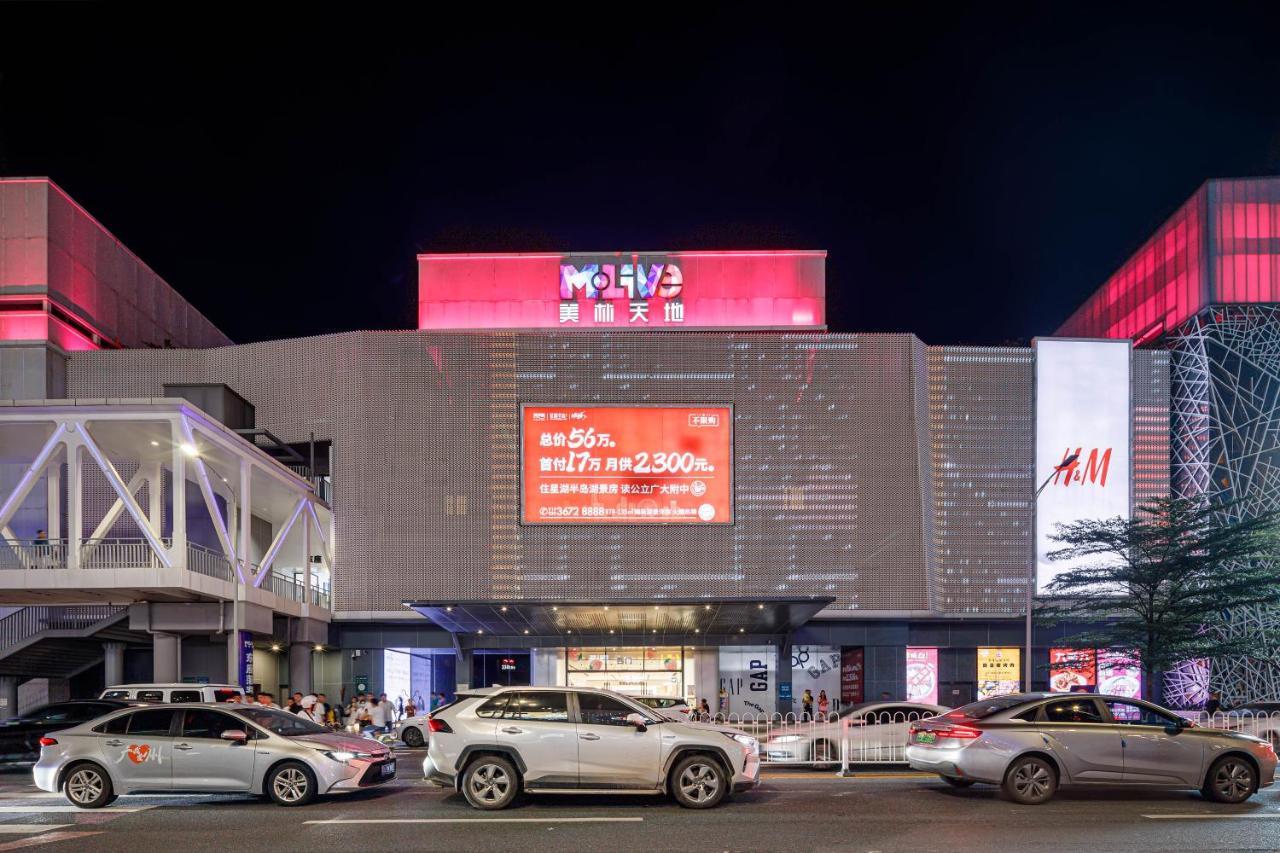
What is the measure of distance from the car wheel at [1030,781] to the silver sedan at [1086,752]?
14 millimetres

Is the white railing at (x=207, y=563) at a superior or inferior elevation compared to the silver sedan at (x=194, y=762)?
superior

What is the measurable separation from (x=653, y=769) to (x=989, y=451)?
3176 cm

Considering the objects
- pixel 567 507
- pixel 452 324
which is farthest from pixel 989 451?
pixel 452 324

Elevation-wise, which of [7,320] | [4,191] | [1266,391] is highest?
[4,191]

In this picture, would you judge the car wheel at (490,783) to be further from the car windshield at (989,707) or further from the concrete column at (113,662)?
the concrete column at (113,662)

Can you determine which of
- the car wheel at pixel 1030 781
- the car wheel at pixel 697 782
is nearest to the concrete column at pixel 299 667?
the car wheel at pixel 697 782

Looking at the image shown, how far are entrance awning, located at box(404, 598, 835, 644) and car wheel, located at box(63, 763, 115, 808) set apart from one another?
19.7 meters

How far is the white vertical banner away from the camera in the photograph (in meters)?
43.3

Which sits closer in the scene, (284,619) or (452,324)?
(284,619)

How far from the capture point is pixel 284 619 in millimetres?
39938

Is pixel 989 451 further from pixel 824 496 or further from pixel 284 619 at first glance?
pixel 284 619

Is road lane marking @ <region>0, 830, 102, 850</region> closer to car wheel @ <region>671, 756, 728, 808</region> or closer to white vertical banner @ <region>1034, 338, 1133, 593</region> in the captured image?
car wheel @ <region>671, 756, 728, 808</region>

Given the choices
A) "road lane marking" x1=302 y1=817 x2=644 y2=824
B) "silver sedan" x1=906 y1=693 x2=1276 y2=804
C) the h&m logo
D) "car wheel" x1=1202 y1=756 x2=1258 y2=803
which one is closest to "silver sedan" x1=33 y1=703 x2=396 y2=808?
"road lane marking" x1=302 y1=817 x2=644 y2=824

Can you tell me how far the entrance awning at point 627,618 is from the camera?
36.0 metres
